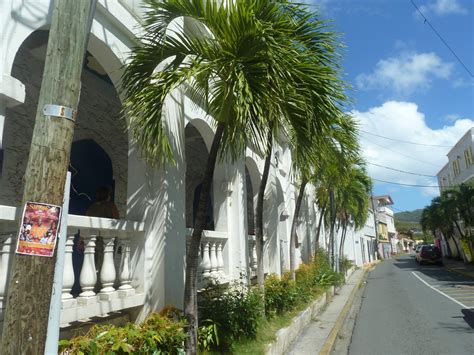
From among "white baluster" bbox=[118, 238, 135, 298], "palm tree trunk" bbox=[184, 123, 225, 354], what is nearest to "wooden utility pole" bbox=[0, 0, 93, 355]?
"palm tree trunk" bbox=[184, 123, 225, 354]

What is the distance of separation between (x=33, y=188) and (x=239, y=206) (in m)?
5.86

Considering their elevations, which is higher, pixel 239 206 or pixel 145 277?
pixel 239 206

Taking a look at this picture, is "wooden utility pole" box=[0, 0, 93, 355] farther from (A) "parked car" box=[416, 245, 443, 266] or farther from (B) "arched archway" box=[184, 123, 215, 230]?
(A) "parked car" box=[416, 245, 443, 266]

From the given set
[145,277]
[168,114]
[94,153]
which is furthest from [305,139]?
[94,153]

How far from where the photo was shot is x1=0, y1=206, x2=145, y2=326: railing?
3213mm

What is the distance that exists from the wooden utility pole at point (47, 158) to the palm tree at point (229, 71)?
1.57m

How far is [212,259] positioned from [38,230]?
5.00m

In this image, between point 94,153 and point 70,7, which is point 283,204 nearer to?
point 94,153

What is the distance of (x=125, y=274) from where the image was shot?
4.63 metres

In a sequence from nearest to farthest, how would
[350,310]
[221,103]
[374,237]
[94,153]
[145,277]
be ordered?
[221,103] < [145,277] < [94,153] < [350,310] < [374,237]

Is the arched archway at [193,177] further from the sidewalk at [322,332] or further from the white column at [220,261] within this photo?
the sidewalk at [322,332]

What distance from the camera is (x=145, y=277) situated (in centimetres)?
479

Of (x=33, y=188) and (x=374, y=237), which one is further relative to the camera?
(x=374, y=237)

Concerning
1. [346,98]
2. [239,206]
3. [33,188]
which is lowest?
[33,188]
